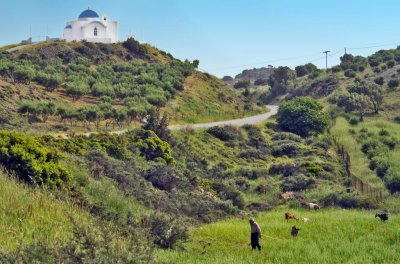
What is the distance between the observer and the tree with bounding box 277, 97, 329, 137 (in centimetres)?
5927

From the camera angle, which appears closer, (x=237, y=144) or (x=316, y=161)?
(x=316, y=161)

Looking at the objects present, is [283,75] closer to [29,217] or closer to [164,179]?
[164,179]

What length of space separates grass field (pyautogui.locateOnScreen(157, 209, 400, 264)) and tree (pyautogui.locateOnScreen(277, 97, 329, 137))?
40.4m

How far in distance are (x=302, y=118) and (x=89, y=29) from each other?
44507mm

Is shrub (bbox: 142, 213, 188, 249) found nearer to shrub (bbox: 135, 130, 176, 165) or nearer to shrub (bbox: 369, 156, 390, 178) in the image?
shrub (bbox: 135, 130, 176, 165)

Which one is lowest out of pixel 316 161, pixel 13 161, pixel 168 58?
pixel 316 161

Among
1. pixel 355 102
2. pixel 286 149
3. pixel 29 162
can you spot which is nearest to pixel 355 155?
pixel 286 149

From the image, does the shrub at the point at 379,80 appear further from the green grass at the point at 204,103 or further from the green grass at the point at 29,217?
the green grass at the point at 29,217

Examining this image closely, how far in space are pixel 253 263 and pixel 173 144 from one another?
24683 millimetres

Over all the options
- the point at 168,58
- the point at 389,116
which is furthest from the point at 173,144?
the point at 168,58

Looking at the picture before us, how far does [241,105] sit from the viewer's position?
275ft

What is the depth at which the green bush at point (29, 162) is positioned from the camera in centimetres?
1554

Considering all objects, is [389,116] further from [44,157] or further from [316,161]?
[44,157]

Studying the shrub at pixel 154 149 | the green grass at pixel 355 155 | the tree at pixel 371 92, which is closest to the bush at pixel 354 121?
the green grass at pixel 355 155
